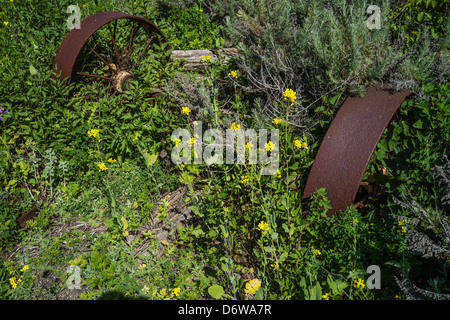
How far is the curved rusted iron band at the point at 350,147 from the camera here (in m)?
2.31

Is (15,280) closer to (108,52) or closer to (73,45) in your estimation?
A: (73,45)

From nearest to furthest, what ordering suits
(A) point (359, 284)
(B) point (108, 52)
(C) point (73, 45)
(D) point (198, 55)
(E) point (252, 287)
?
(A) point (359, 284) → (E) point (252, 287) → (C) point (73, 45) → (D) point (198, 55) → (B) point (108, 52)

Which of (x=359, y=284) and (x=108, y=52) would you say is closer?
(x=359, y=284)

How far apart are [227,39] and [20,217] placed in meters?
4.01

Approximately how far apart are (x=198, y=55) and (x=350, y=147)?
3088 mm

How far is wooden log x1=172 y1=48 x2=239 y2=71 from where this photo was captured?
14.8 ft

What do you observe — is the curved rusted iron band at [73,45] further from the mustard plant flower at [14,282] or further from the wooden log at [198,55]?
the mustard plant flower at [14,282]

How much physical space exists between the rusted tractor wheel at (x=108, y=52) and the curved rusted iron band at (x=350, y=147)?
2565 millimetres

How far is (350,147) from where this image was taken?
2.36 metres

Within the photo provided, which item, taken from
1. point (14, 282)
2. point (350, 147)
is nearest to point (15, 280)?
point (14, 282)

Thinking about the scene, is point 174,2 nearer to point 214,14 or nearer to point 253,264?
point 214,14

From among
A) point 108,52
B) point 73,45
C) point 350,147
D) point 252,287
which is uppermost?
point 108,52

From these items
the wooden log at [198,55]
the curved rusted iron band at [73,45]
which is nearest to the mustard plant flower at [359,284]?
the wooden log at [198,55]

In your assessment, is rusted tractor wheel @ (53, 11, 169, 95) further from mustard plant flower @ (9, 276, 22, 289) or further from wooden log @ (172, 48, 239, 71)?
mustard plant flower @ (9, 276, 22, 289)
